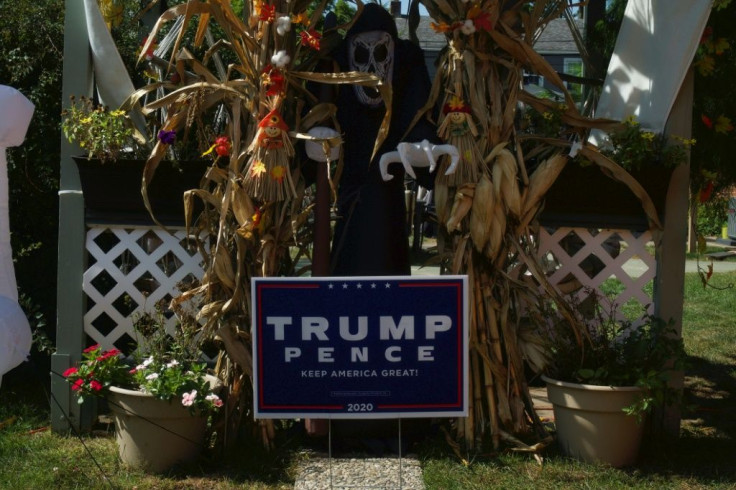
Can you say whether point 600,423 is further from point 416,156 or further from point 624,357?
point 416,156

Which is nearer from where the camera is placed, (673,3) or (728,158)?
(673,3)

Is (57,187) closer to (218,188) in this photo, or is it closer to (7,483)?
(218,188)

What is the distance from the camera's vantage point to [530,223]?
479 centimetres

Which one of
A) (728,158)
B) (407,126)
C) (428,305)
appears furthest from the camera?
(728,158)

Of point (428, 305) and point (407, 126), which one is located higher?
point (407, 126)

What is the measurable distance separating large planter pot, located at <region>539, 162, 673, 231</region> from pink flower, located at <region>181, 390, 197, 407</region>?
6.87ft

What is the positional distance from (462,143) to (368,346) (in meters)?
1.38

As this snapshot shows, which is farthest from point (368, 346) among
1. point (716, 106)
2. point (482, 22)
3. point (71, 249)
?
point (716, 106)

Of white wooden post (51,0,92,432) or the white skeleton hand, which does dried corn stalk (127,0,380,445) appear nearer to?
the white skeleton hand

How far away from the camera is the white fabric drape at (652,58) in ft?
15.7

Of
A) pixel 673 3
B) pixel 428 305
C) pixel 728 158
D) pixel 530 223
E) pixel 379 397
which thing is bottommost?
pixel 379 397

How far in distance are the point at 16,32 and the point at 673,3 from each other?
4360 millimetres

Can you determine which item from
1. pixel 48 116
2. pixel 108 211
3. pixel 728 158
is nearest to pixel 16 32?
pixel 48 116

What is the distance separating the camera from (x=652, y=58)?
491cm
